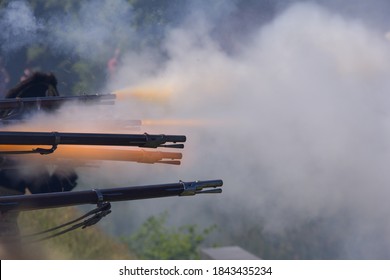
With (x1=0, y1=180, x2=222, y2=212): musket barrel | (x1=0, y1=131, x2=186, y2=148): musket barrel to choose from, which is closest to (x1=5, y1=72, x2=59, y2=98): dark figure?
(x1=0, y1=131, x2=186, y2=148): musket barrel

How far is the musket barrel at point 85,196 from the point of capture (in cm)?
513

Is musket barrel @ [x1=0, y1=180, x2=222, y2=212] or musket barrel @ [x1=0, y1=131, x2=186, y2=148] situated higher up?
musket barrel @ [x1=0, y1=131, x2=186, y2=148]

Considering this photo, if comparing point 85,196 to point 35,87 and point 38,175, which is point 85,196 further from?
point 35,87

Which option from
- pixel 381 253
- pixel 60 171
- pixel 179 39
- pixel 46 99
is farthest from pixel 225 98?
pixel 381 253

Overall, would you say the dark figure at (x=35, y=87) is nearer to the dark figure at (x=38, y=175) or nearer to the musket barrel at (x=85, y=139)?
the dark figure at (x=38, y=175)

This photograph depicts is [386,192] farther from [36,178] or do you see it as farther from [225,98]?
[36,178]

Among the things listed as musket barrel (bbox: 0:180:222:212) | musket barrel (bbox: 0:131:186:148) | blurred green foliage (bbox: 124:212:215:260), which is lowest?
musket barrel (bbox: 0:180:222:212)

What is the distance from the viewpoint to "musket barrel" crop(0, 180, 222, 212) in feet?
16.8

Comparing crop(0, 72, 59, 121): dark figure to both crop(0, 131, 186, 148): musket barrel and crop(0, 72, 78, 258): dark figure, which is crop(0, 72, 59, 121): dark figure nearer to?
crop(0, 72, 78, 258): dark figure

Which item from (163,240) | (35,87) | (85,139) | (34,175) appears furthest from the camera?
(163,240)

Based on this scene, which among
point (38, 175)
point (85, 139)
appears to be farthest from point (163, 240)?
point (85, 139)

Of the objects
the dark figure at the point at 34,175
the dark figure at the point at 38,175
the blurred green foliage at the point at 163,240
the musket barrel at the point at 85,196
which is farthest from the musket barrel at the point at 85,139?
the blurred green foliage at the point at 163,240

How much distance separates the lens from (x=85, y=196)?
5430mm
